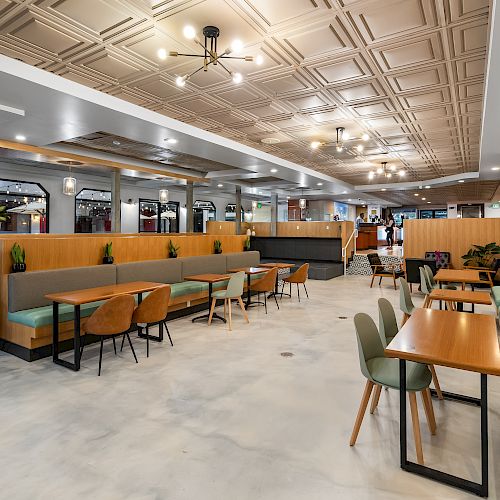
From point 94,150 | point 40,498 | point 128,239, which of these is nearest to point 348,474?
point 40,498

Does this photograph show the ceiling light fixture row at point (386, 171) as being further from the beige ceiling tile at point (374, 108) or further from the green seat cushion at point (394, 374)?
the green seat cushion at point (394, 374)

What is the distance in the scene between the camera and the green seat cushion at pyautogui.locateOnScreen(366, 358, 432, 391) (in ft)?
7.73

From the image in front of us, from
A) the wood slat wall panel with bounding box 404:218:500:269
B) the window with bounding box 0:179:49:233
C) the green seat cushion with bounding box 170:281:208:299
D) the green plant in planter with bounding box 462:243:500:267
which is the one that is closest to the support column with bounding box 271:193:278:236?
the wood slat wall panel with bounding box 404:218:500:269

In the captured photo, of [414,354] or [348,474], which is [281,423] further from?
[414,354]

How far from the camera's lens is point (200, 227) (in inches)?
643

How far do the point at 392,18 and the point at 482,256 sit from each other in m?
8.06

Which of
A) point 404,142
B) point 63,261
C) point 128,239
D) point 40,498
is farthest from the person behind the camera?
point 404,142

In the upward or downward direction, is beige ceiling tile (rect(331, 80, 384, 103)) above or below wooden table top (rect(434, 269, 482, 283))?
above

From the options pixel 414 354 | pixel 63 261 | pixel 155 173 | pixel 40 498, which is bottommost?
pixel 40 498

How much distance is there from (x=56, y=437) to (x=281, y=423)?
1618 mm

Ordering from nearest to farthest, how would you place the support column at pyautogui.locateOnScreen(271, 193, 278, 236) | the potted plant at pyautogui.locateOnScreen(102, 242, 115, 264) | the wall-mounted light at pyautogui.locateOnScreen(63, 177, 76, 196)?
the potted plant at pyautogui.locateOnScreen(102, 242, 115, 264), the wall-mounted light at pyautogui.locateOnScreen(63, 177, 76, 196), the support column at pyautogui.locateOnScreen(271, 193, 278, 236)

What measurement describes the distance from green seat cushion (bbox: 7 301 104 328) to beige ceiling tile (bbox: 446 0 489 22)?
481 centimetres

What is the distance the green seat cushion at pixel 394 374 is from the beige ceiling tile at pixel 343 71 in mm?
3149

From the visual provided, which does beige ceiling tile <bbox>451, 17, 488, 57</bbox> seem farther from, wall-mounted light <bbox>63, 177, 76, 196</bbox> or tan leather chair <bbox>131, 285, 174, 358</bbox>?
wall-mounted light <bbox>63, 177, 76, 196</bbox>
